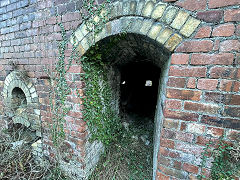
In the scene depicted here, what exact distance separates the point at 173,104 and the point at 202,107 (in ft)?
0.75

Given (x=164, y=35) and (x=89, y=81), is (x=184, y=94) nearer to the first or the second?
(x=164, y=35)

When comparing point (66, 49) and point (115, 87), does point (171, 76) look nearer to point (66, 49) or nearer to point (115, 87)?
point (66, 49)

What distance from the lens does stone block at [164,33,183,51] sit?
3.27ft

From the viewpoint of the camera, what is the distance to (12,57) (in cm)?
198

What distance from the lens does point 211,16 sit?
0.89 metres

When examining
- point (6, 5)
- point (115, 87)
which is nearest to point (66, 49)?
point (115, 87)

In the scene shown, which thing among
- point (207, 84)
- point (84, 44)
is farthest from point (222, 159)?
point (84, 44)

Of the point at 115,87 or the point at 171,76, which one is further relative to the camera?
the point at 115,87

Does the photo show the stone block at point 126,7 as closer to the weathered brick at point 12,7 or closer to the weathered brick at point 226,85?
the weathered brick at point 226,85

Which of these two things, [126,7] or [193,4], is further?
[126,7]

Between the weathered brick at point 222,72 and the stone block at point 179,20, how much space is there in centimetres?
45

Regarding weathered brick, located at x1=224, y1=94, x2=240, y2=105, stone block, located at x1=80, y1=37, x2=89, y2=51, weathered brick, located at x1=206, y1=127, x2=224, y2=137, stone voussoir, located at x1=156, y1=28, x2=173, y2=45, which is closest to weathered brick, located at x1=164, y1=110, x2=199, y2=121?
weathered brick, located at x1=206, y1=127, x2=224, y2=137

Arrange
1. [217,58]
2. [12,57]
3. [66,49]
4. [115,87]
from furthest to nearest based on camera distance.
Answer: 1. [115,87]
2. [12,57]
3. [66,49]
4. [217,58]

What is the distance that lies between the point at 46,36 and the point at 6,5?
100 cm
